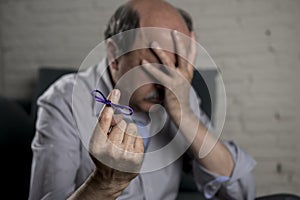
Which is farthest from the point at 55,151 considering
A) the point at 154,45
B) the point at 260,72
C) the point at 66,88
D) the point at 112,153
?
the point at 260,72

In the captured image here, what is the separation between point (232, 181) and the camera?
1087 millimetres

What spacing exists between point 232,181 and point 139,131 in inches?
9.7

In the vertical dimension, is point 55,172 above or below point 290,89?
above

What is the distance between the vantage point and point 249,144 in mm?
2062

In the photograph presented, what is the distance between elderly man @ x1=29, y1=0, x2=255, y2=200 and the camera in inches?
38.1

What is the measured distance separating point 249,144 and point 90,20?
92cm

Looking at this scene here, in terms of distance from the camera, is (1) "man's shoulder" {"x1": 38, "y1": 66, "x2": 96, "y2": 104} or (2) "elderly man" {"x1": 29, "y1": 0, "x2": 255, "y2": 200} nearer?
(2) "elderly man" {"x1": 29, "y1": 0, "x2": 255, "y2": 200}

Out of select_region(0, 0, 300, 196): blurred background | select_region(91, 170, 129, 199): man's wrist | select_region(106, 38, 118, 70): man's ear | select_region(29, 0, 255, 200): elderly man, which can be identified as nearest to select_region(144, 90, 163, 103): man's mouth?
select_region(29, 0, 255, 200): elderly man

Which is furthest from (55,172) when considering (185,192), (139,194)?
(185,192)

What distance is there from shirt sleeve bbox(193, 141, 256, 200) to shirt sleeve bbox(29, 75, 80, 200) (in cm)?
30

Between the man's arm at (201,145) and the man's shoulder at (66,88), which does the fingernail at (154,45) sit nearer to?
the man's arm at (201,145)

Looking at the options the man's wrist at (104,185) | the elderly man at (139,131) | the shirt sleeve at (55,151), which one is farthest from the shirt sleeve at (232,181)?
the man's wrist at (104,185)

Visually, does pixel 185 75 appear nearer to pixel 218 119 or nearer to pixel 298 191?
pixel 218 119

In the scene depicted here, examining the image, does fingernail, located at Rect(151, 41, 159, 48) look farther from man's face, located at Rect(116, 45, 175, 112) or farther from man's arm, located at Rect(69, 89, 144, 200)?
man's arm, located at Rect(69, 89, 144, 200)
